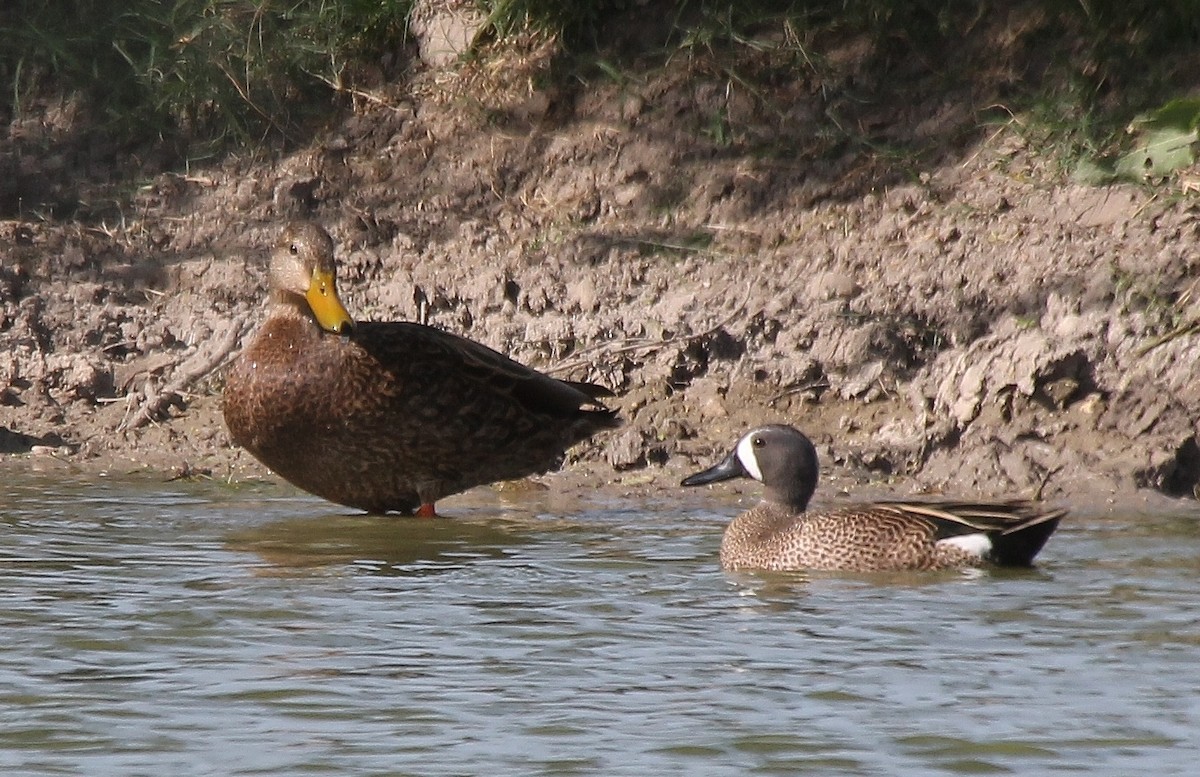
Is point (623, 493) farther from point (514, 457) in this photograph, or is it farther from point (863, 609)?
point (863, 609)

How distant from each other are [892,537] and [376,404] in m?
2.22

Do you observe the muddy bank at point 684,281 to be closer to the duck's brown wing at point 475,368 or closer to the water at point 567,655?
the duck's brown wing at point 475,368

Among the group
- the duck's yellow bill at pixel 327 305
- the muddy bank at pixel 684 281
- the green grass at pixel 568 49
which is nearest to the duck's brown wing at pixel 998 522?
the muddy bank at pixel 684 281

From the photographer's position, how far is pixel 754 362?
977 cm

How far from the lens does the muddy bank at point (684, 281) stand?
29.8 feet

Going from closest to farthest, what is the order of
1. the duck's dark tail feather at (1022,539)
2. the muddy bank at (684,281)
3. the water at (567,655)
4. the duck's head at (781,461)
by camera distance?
the water at (567,655) → the duck's dark tail feather at (1022,539) → the duck's head at (781,461) → the muddy bank at (684,281)

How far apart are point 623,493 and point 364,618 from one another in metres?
2.71

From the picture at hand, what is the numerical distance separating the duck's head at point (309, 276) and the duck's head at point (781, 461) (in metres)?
1.72

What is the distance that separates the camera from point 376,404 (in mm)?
8852

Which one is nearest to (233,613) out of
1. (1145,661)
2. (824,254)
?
(1145,661)

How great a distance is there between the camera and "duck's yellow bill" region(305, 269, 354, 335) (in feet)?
29.2

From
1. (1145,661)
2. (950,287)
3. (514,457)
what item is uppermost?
(950,287)

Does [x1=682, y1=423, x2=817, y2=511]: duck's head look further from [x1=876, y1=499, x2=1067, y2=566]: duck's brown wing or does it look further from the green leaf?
the green leaf

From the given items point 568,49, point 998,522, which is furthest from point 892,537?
point 568,49
